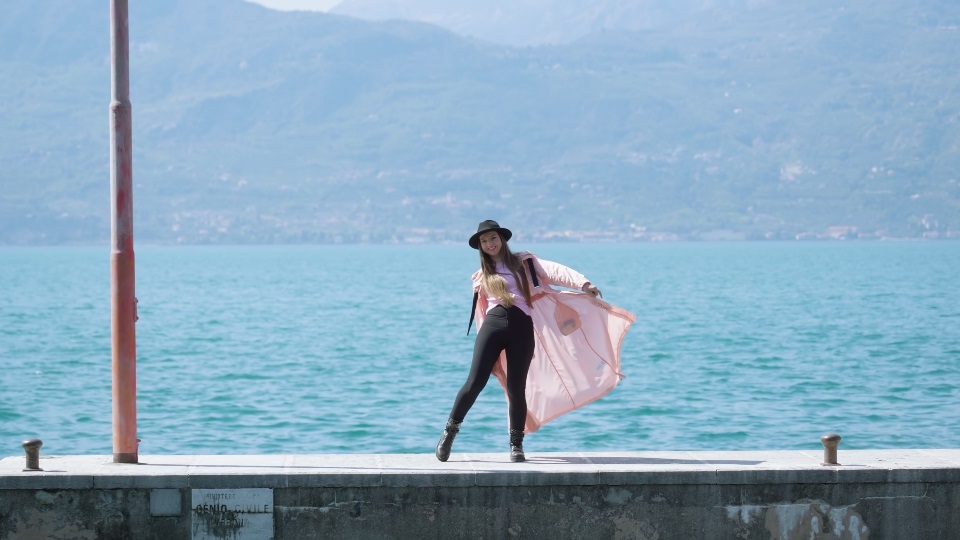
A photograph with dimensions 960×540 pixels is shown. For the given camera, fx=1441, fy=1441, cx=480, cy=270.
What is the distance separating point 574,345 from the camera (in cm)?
855

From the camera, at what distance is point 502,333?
323 inches

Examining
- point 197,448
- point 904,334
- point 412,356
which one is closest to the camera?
point 197,448

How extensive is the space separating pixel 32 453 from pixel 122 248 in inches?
48.1

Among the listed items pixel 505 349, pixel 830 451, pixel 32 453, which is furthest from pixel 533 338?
pixel 32 453

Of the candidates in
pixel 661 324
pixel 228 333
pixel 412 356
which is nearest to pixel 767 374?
pixel 412 356

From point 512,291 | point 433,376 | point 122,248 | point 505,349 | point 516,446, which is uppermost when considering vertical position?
point 122,248

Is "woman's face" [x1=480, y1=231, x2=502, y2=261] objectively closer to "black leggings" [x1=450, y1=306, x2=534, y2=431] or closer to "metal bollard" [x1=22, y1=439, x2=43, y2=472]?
"black leggings" [x1=450, y1=306, x2=534, y2=431]

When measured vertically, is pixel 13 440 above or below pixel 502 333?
below

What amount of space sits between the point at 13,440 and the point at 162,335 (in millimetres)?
25775

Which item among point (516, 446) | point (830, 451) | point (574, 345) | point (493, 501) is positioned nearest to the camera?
point (493, 501)

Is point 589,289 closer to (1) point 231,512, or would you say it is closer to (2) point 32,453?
(1) point 231,512

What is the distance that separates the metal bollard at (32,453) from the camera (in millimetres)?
7195

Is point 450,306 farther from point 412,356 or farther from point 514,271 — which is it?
point 514,271

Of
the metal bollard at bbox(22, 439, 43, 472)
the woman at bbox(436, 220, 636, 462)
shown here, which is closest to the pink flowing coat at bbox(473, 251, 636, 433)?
the woman at bbox(436, 220, 636, 462)
